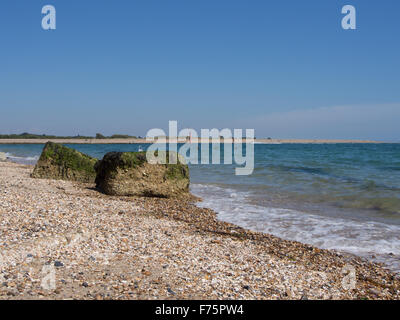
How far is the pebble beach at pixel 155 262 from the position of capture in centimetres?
351

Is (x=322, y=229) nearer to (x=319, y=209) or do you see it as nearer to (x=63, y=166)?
(x=319, y=209)

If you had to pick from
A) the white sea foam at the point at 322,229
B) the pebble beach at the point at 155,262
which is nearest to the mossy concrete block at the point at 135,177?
the white sea foam at the point at 322,229

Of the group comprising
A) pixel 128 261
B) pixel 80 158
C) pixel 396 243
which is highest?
pixel 80 158

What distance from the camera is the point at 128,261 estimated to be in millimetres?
4215

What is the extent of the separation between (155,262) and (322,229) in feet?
14.2

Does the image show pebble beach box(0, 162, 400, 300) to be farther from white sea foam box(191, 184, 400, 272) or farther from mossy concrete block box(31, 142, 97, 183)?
mossy concrete block box(31, 142, 97, 183)

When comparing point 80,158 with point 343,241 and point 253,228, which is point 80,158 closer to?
point 253,228

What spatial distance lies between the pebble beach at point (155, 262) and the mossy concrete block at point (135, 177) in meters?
2.74

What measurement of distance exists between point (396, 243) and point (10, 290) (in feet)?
20.8

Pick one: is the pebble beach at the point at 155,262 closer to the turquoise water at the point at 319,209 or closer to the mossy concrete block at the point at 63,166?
the turquoise water at the point at 319,209

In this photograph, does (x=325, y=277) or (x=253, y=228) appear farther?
(x=253, y=228)

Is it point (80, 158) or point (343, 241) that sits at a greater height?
point (80, 158)

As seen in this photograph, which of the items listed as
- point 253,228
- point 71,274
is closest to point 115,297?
point 71,274
